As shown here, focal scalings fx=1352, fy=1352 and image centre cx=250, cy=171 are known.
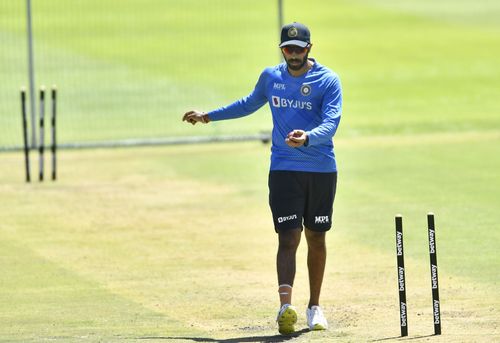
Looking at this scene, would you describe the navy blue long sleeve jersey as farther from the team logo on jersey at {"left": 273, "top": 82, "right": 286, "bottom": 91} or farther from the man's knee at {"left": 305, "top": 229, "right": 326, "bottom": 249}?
the man's knee at {"left": 305, "top": 229, "right": 326, "bottom": 249}

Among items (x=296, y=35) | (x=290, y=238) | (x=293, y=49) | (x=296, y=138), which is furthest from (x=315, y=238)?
(x=296, y=35)

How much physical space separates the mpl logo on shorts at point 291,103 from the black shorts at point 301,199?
0.52 m

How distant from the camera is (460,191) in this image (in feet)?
58.5

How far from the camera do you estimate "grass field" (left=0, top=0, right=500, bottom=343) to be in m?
11.6

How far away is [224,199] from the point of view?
704 inches

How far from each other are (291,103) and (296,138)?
713 millimetres

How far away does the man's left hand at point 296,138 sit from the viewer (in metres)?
10.2

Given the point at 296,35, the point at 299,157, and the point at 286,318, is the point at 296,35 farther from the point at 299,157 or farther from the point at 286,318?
the point at 286,318

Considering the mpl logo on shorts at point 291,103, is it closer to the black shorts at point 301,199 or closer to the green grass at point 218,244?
the black shorts at point 301,199

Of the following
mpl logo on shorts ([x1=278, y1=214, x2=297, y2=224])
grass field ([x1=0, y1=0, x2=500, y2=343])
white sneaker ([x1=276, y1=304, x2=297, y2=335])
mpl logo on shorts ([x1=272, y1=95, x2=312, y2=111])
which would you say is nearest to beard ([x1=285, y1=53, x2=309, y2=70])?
mpl logo on shorts ([x1=272, y1=95, x2=312, y2=111])

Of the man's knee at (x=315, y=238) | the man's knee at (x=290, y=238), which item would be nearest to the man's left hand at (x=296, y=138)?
the man's knee at (x=290, y=238)

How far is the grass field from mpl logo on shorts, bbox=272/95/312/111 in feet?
5.88

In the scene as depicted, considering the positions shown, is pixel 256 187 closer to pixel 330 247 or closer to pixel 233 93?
pixel 330 247

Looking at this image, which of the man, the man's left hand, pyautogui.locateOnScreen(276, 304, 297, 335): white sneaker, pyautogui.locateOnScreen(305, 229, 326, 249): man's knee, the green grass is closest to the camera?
the man's left hand
